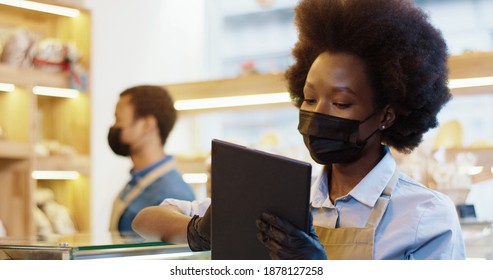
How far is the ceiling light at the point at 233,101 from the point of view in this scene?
3.76 meters

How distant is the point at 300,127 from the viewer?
151 cm

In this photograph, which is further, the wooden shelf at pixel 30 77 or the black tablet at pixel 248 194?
the wooden shelf at pixel 30 77

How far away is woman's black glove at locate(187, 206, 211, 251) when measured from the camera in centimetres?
138

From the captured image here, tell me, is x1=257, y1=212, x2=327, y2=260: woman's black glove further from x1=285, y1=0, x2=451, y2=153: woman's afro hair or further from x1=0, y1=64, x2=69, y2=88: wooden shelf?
x1=0, y1=64, x2=69, y2=88: wooden shelf

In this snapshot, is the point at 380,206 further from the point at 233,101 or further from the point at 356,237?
the point at 233,101

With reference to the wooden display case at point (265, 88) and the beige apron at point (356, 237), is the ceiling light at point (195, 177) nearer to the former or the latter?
the wooden display case at point (265, 88)

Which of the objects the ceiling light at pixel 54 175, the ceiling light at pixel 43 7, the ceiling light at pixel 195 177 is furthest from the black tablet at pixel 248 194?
the ceiling light at pixel 43 7

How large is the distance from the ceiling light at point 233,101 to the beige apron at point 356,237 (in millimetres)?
2126

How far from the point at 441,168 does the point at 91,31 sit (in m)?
2.81

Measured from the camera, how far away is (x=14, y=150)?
4.47 m

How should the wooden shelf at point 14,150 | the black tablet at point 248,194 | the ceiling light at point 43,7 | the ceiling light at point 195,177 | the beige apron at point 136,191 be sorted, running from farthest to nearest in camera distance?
the ceiling light at point 43,7 → the wooden shelf at point 14,150 → the ceiling light at point 195,177 → the beige apron at point 136,191 → the black tablet at point 248,194

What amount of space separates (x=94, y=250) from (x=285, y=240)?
43cm

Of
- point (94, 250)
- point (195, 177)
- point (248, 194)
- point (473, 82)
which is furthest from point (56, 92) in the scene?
point (248, 194)

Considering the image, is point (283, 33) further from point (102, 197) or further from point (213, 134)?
point (102, 197)
